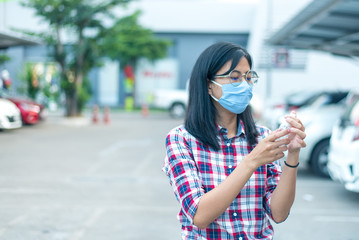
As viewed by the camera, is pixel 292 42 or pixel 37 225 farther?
pixel 292 42

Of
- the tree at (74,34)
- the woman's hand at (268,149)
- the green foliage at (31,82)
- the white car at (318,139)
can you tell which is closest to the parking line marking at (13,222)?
the woman's hand at (268,149)

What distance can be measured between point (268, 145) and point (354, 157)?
191 inches

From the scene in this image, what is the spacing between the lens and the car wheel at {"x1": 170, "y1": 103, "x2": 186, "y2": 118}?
26000 millimetres

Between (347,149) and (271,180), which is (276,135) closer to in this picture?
(271,180)

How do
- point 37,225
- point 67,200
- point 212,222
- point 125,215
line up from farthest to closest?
point 67,200 → point 125,215 → point 37,225 → point 212,222

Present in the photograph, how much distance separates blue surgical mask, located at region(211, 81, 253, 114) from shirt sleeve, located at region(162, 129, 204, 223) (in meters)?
0.24

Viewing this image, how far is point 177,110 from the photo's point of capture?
26.1 meters

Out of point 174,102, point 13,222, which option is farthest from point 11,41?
point 13,222

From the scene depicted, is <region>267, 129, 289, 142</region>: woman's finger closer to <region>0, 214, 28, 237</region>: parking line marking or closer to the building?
<region>0, 214, 28, 237</region>: parking line marking

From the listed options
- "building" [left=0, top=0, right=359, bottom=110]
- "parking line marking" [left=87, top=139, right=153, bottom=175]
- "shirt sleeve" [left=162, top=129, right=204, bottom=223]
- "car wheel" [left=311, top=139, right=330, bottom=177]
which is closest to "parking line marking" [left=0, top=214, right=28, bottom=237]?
"parking line marking" [left=87, top=139, right=153, bottom=175]

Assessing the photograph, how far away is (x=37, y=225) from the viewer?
5.30 meters

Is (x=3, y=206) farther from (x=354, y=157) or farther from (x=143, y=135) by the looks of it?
(x=143, y=135)

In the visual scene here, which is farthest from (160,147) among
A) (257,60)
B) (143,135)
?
(257,60)

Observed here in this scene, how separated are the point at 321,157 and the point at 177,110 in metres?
17.8
